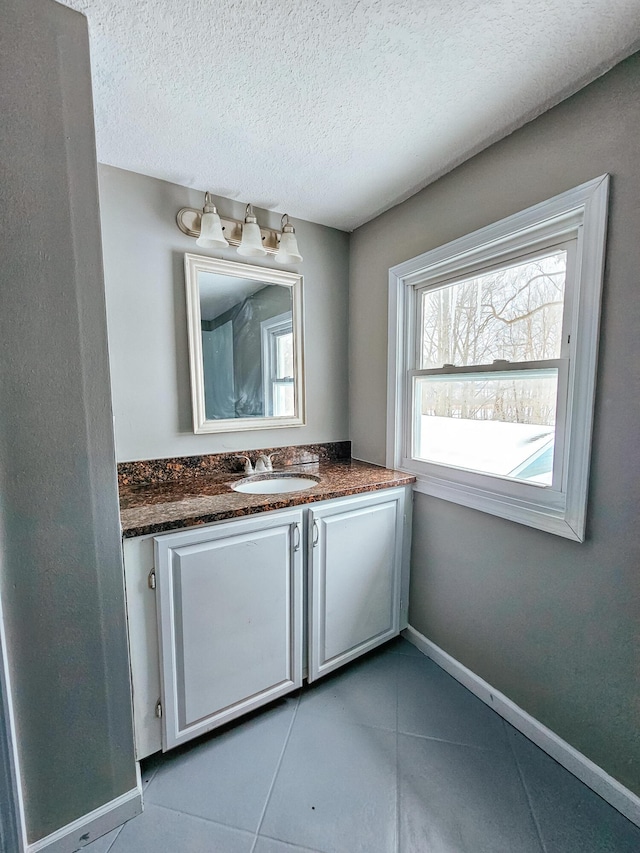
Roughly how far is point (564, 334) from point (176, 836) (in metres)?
1.97

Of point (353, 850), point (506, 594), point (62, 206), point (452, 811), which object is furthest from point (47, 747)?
point (506, 594)

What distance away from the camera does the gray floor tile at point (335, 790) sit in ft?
3.33

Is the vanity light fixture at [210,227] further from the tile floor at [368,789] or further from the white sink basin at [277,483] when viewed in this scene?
the tile floor at [368,789]

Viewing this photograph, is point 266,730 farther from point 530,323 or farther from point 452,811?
point 530,323

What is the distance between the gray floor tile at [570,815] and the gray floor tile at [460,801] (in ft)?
0.13

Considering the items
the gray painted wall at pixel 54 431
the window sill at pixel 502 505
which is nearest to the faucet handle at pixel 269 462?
the window sill at pixel 502 505

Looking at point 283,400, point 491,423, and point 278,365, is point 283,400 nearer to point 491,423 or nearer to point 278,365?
→ point 278,365

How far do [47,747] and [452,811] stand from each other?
1198 millimetres

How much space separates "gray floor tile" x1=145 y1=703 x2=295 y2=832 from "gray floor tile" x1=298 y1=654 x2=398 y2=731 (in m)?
0.15

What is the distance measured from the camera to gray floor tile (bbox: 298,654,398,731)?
1398 millimetres

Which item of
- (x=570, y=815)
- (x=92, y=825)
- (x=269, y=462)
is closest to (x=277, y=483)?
(x=269, y=462)

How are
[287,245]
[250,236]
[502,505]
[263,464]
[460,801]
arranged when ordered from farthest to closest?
[263,464]
[287,245]
[250,236]
[502,505]
[460,801]

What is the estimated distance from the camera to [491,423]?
146 centimetres

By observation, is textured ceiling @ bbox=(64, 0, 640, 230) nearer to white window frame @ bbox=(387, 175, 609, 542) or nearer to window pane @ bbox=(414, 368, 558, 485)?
white window frame @ bbox=(387, 175, 609, 542)
